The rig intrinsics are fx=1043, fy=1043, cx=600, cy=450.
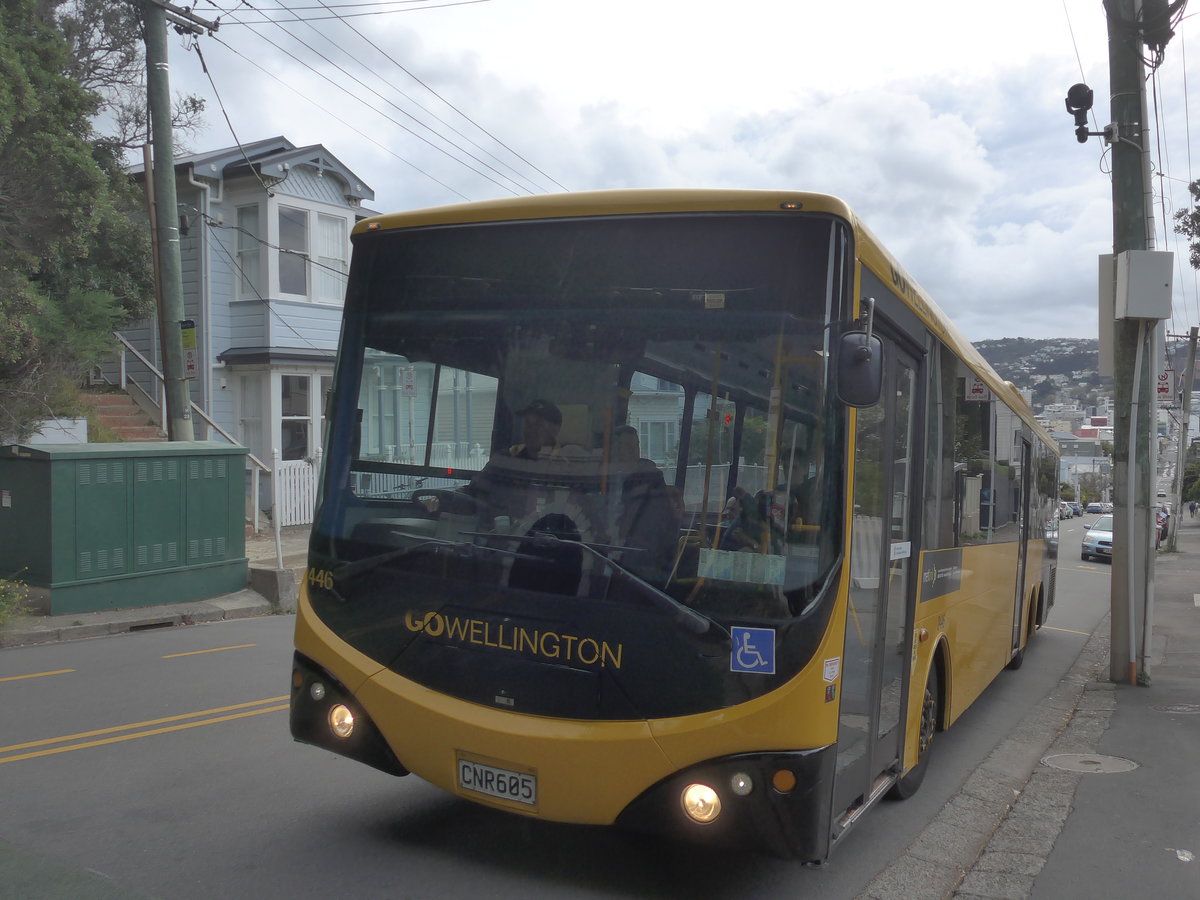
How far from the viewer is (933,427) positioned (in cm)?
589

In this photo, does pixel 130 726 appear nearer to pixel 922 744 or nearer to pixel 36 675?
pixel 36 675

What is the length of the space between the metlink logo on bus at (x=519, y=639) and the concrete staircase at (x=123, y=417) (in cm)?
1639

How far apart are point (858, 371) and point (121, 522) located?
10.1m

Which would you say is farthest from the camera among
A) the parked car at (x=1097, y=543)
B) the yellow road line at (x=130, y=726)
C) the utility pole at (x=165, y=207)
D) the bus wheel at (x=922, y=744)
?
the parked car at (x=1097, y=543)

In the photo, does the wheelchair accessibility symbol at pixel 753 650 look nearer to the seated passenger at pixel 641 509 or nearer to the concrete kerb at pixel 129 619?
the seated passenger at pixel 641 509

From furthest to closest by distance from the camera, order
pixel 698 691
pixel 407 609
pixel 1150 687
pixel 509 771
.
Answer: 1. pixel 1150 687
2. pixel 407 609
3. pixel 509 771
4. pixel 698 691

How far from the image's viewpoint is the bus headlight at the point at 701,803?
3865 millimetres

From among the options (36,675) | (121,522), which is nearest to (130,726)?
(36,675)

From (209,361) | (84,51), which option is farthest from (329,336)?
(84,51)

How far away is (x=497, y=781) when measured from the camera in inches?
164

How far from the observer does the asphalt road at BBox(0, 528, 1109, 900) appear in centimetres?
438

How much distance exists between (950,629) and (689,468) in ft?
10.6

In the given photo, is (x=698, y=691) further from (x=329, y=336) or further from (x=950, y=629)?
(x=329, y=336)

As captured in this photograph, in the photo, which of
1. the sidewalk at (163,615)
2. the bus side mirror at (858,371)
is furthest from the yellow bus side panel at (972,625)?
the sidewalk at (163,615)
